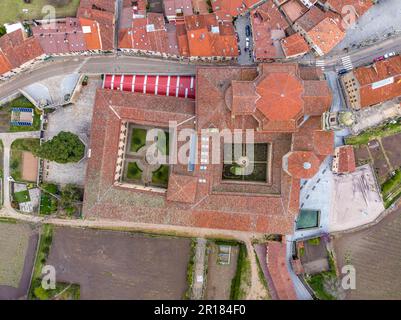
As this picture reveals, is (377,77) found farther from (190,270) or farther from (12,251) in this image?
(12,251)

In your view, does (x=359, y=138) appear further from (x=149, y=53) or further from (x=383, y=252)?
(x=149, y=53)

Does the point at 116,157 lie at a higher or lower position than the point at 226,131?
lower

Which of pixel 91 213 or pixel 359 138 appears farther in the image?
pixel 359 138

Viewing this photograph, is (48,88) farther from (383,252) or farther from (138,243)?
(383,252)
